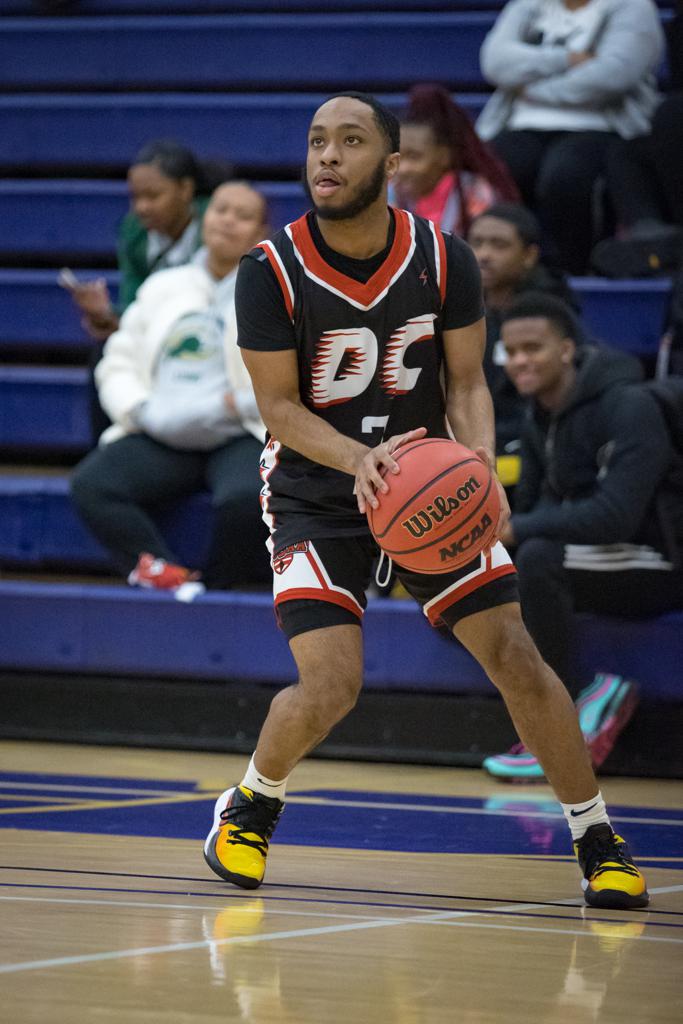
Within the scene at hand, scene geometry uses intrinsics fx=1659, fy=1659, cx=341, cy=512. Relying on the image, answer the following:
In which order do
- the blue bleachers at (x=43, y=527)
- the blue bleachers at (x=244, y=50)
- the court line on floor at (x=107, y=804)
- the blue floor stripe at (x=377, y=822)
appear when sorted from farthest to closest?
the blue bleachers at (x=244, y=50) → the blue bleachers at (x=43, y=527) → the court line on floor at (x=107, y=804) → the blue floor stripe at (x=377, y=822)

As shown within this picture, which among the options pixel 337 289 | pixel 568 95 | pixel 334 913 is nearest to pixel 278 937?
pixel 334 913

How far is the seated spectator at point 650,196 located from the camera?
6672mm

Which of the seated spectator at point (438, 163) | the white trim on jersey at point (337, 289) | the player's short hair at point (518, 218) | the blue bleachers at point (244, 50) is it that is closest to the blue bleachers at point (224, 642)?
the player's short hair at point (518, 218)

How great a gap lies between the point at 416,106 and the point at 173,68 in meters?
2.78

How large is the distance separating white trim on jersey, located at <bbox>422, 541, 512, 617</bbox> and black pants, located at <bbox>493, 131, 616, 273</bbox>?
3.74m

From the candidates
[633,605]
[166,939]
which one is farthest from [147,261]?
[166,939]

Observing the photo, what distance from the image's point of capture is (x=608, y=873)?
11.3ft

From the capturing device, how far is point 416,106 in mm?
6410

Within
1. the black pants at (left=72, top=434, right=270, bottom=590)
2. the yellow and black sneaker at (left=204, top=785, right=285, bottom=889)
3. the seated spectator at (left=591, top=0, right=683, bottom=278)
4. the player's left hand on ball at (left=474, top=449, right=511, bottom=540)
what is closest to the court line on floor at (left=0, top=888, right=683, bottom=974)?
the yellow and black sneaker at (left=204, top=785, right=285, bottom=889)

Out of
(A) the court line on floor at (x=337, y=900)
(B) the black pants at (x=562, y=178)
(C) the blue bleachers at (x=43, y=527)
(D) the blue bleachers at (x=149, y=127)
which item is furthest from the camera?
(D) the blue bleachers at (x=149, y=127)

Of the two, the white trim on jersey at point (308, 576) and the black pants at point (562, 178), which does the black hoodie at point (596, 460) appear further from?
the white trim on jersey at point (308, 576)

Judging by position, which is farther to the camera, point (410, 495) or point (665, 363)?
point (665, 363)

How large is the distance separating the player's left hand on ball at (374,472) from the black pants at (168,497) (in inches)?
104

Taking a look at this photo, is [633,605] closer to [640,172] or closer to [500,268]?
[500,268]
